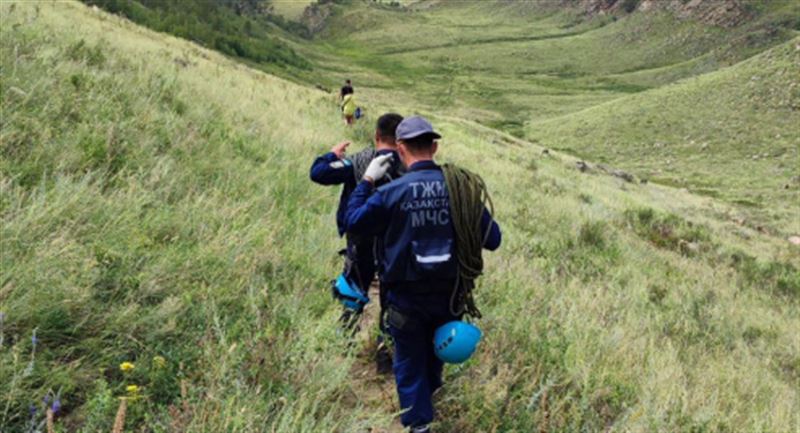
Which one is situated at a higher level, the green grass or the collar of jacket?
the green grass

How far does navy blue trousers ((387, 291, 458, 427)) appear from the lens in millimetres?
3203

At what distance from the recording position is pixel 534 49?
13138 cm

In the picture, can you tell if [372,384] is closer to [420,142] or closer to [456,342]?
[456,342]

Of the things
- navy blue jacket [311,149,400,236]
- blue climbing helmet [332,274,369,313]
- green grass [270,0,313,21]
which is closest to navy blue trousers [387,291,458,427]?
blue climbing helmet [332,274,369,313]

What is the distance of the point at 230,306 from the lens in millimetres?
3525

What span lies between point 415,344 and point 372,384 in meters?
0.68

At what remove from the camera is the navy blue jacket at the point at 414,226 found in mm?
3178

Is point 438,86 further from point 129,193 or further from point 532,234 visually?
point 129,193

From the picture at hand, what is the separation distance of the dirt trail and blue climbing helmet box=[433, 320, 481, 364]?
0.49 m

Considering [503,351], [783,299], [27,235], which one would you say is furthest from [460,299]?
[783,299]

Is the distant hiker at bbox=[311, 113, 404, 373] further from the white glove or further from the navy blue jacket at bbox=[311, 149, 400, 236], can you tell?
the white glove

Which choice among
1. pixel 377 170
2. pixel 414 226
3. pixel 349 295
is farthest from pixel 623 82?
pixel 414 226

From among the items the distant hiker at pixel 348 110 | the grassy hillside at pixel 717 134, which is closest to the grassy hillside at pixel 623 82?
the grassy hillside at pixel 717 134

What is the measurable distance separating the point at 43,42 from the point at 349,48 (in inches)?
5476
